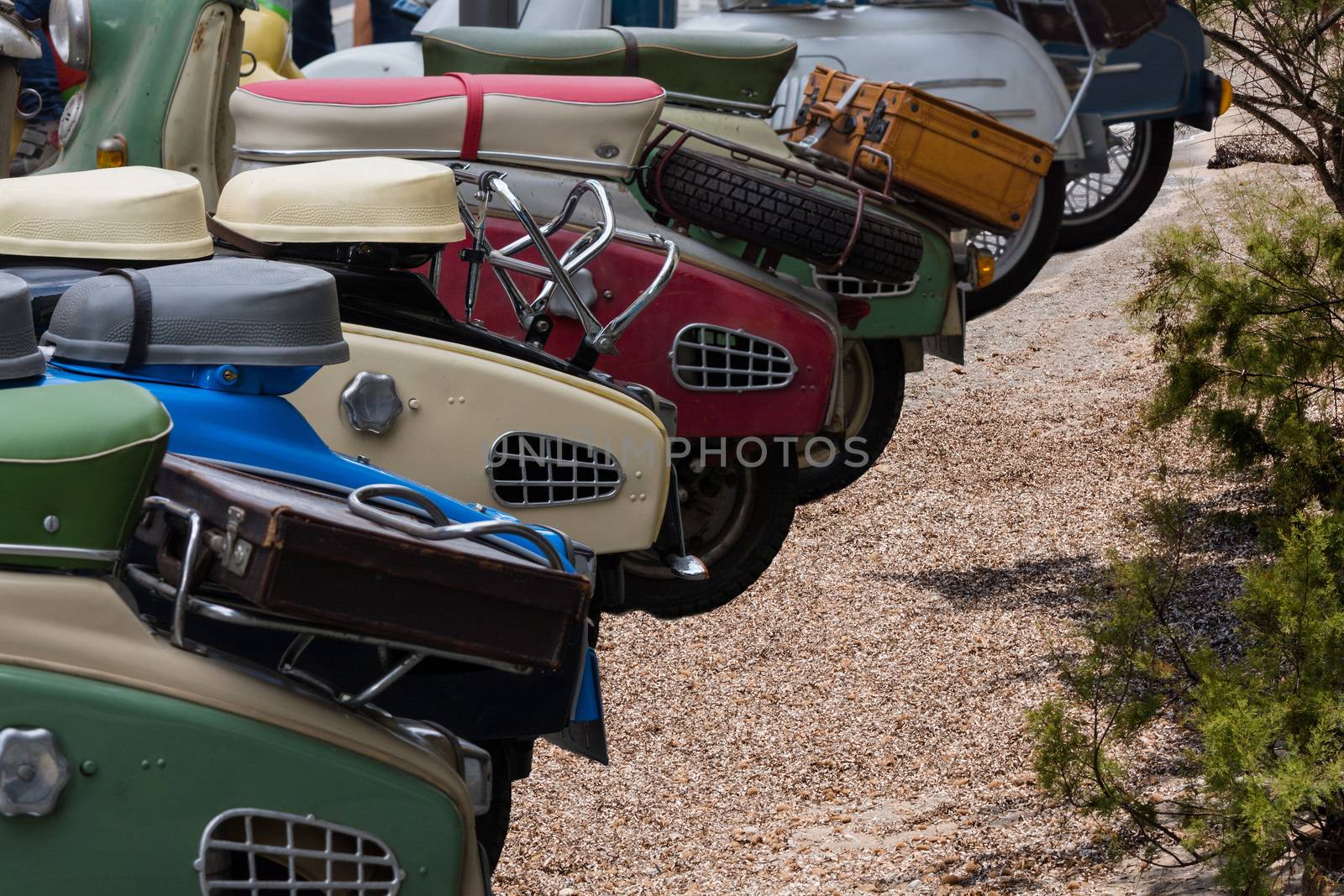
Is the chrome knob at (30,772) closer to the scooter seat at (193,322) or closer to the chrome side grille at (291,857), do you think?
the chrome side grille at (291,857)

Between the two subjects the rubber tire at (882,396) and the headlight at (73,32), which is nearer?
the headlight at (73,32)

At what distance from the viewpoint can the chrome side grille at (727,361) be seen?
14.6 feet

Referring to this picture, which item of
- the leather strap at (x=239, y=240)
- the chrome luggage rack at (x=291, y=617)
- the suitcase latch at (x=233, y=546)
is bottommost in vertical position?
the leather strap at (x=239, y=240)

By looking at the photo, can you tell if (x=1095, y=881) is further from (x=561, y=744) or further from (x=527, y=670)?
(x=527, y=670)

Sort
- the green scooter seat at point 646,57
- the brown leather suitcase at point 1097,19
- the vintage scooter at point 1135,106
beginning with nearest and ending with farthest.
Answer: the green scooter seat at point 646,57 → the brown leather suitcase at point 1097,19 → the vintage scooter at point 1135,106

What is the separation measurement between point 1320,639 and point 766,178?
80.8 inches

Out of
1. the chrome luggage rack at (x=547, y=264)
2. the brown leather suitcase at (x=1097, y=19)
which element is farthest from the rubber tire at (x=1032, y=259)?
the chrome luggage rack at (x=547, y=264)

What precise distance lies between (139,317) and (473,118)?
1.89 m

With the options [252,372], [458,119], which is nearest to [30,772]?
[252,372]

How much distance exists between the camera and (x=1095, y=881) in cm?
366

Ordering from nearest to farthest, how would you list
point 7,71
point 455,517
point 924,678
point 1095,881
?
point 455,517 < point 1095,881 < point 7,71 < point 924,678

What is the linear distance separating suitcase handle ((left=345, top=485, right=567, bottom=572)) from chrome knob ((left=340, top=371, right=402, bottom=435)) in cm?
125

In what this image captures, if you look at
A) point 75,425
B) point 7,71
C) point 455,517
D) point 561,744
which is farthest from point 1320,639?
point 7,71

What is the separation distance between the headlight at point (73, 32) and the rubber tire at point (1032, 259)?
3563 mm
